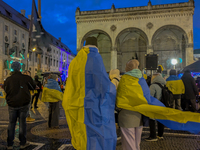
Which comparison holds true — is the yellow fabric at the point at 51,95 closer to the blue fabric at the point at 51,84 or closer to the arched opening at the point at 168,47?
the blue fabric at the point at 51,84

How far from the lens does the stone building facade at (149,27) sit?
26047 millimetres

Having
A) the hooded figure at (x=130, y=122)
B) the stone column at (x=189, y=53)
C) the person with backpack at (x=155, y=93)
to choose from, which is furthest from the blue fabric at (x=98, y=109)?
the stone column at (x=189, y=53)

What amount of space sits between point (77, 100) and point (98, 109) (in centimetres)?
31

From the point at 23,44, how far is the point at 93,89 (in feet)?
127

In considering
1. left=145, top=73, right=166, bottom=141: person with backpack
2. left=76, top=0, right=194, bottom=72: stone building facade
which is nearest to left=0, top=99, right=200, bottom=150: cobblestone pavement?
left=145, top=73, right=166, bottom=141: person with backpack

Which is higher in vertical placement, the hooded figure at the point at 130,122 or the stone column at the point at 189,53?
the stone column at the point at 189,53

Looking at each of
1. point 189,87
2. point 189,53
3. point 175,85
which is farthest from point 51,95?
point 189,53

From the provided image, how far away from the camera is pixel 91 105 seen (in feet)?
7.88

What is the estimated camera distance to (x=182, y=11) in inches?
1021

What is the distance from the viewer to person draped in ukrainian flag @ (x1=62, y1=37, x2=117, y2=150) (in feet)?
7.82

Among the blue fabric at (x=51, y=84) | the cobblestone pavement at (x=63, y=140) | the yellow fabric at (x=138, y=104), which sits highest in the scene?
the blue fabric at (x=51, y=84)

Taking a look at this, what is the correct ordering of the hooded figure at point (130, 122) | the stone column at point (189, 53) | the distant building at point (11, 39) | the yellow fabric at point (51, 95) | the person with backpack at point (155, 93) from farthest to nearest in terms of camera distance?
the distant building at point (11, 39)
the stone column at point (189, 53)
the yellow fabric at point (51, 95)
the person with backpack at point (155, 93)
the hooded figure at point (130, 122)

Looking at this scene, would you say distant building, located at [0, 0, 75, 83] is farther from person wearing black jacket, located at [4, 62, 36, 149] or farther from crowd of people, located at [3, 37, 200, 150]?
crowd of people, located at [3, 37, 200, 150]

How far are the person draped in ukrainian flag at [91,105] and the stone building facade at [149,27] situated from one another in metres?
25.6
